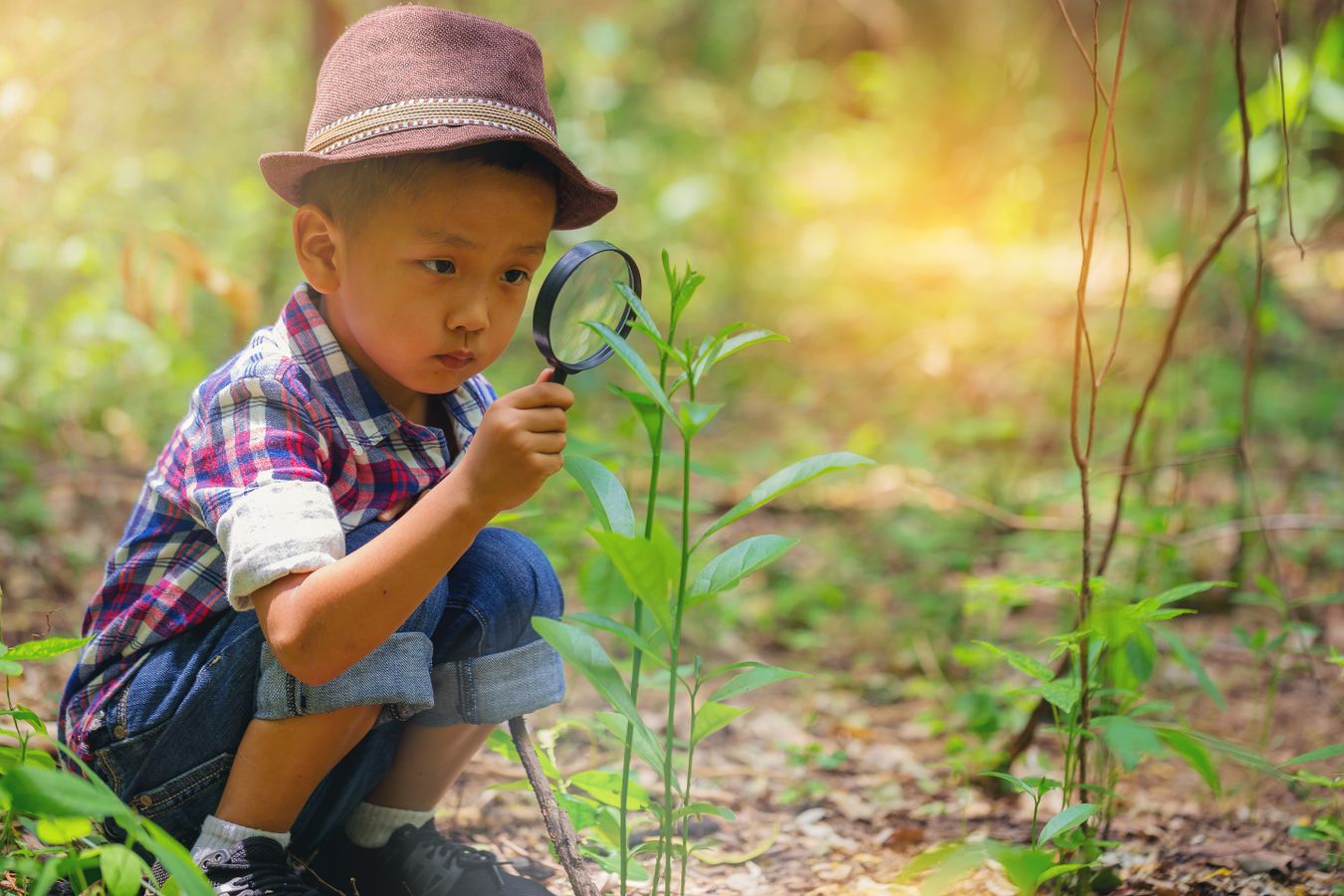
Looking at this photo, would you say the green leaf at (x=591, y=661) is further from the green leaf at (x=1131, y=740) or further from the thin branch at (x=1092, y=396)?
the thin branch at (x=1092, y=396)

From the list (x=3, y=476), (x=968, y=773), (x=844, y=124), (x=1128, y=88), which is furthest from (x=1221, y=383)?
(x=844, y=124)

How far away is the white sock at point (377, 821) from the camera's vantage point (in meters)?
1.62

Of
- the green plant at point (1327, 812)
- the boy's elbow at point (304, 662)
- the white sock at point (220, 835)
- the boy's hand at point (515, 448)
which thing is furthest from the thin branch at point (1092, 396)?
the white sock at point (220, 835)

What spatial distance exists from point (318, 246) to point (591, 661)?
0.70m

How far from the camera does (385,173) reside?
1404mm

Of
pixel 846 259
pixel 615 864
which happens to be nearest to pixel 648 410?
pixel 615 864

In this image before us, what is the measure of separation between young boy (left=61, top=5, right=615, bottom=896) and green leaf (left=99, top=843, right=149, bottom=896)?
30 centimetres

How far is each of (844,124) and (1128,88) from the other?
2.91 metres

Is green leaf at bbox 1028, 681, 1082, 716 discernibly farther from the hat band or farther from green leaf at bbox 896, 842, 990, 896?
the hat band

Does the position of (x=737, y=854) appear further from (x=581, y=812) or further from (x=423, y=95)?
(x=423, y=95)

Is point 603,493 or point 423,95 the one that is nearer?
point 603,493

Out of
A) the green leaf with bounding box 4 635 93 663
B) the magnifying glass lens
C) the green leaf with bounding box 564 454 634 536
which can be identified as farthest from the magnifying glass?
the green leaf with bounding box 4 635 93 663

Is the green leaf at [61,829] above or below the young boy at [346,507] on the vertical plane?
below

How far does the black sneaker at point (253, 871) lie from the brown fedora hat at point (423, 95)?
84 cm
